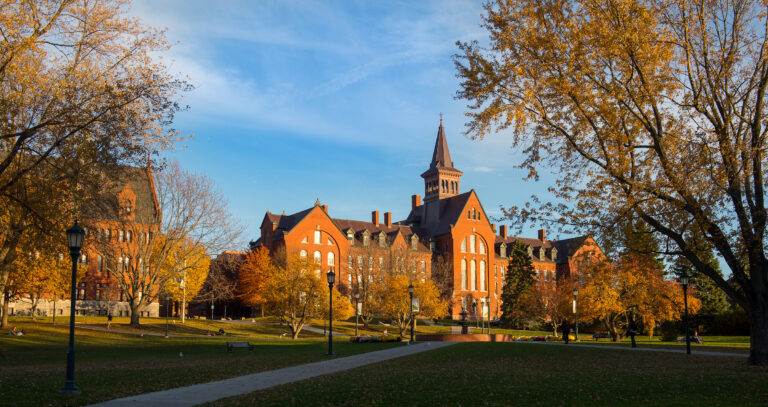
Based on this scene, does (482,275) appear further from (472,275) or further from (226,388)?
(226,388)

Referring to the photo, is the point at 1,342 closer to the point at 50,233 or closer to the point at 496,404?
the point at 50,233

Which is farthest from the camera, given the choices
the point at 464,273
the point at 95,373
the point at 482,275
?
the point at 482,275

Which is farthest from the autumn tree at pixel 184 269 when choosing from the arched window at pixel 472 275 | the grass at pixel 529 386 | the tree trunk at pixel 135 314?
the arched window at pixel 472 275

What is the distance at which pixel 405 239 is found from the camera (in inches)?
3376

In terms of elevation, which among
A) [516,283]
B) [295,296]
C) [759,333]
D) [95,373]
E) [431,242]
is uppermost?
[431,242]

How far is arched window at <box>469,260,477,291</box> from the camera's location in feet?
283

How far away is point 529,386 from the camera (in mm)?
12930

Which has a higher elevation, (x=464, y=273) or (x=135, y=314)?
(x=464, y=273)

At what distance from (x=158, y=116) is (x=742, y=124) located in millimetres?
19572

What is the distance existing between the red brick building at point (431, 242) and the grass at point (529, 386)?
164 ft

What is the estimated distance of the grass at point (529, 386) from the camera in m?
11.0

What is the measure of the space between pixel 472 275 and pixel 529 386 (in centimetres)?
7476

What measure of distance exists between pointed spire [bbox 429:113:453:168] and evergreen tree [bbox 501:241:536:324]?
23.2 metres

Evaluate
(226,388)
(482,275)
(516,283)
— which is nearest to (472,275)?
(482,275)
